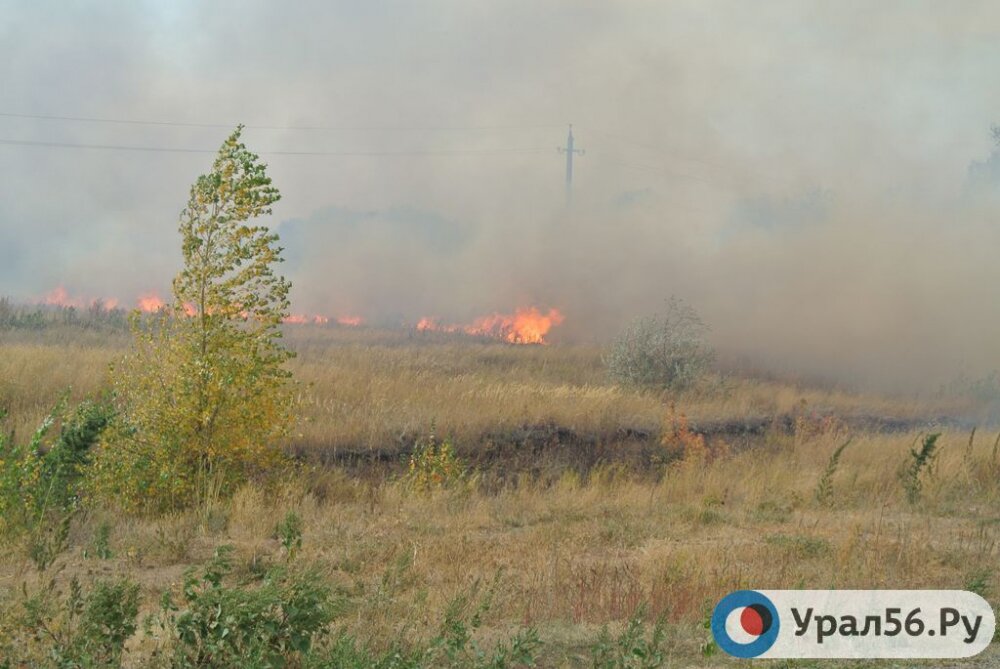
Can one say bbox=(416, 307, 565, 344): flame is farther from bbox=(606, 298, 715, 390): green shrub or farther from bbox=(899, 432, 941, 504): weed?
bbox=(899, 432, 941, 504): weed

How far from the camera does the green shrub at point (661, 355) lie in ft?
90.6

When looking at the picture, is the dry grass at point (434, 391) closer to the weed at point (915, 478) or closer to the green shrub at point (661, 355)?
the green shrub at point (661, 355)

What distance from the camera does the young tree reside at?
38.7 ft

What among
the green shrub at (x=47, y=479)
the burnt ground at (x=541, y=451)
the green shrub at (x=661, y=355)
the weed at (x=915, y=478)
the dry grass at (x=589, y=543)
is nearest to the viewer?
the dry grass at (x=589, y=543)

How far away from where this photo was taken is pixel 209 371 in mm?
11781

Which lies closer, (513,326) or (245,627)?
(245,627)

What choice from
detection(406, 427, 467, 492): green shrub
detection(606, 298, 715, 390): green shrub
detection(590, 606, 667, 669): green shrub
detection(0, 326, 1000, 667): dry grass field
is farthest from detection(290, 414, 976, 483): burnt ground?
detection(590, 606, 667, 669): green shrub

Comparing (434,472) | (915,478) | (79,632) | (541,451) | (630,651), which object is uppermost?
(541,451)

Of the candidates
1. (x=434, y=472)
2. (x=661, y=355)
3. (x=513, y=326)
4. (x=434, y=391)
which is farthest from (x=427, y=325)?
(x=434, y=472)

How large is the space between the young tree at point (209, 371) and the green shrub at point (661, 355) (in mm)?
16687

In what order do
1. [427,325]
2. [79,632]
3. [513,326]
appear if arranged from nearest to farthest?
[79,632]
[513,326]
[427,325]

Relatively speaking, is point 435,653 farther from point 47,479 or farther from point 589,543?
point 47,479

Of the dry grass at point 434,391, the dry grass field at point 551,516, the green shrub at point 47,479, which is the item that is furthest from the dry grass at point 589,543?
the dry grass at point 434,391

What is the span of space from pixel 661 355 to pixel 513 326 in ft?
48.5
